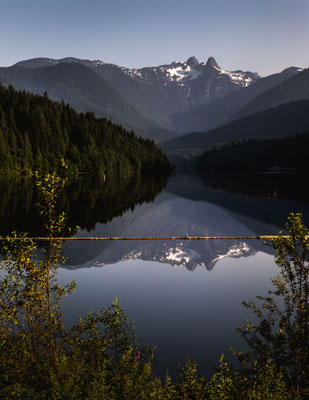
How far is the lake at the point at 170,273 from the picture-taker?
20.0 meters

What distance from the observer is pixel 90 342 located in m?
14.6

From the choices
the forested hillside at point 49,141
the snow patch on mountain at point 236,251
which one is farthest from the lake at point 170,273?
the forested hillside at point 49,141

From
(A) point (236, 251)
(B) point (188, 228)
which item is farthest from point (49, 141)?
(A) point (236, 251)

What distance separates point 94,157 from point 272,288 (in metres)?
154

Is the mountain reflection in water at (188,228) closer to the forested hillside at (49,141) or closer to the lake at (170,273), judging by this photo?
the lake at (170,273)

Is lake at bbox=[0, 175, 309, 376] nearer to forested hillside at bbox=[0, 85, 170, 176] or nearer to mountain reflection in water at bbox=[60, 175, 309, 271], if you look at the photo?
mountain reflection in water at bbox=[60, 175, 309, 271]

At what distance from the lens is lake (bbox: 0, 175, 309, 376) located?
1995 cm

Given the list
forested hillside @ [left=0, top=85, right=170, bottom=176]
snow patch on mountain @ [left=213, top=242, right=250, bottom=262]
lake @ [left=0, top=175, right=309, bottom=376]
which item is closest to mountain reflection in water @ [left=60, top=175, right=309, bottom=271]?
snow patch on mountain @ [left=213, top=242, right=250, bottom=262]

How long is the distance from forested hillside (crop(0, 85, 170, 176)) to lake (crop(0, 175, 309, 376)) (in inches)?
2578

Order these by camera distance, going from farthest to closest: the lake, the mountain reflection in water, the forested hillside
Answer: the forested hillside, the mountain reflection in water, the lake

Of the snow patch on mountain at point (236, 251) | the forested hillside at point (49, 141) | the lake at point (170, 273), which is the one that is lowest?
the snow patch on mountain at point (236, 251)

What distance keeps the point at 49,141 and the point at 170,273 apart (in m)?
133

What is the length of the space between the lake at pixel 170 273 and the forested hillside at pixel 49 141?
65.5 m

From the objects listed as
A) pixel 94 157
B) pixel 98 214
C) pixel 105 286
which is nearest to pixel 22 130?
pixel 94 157
